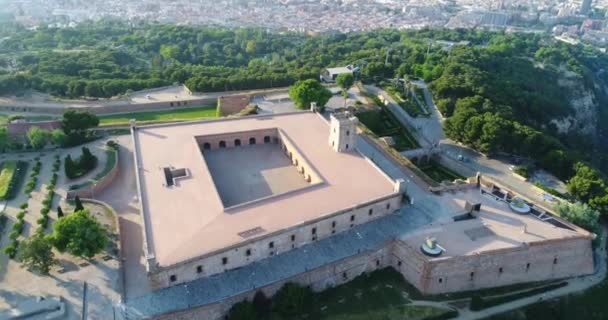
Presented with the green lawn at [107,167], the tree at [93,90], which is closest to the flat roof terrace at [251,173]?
the green lawn at [107,167]

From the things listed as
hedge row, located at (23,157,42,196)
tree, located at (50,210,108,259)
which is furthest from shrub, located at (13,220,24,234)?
tree, located at (50,210,108,259)

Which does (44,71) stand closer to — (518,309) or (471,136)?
(471,136)

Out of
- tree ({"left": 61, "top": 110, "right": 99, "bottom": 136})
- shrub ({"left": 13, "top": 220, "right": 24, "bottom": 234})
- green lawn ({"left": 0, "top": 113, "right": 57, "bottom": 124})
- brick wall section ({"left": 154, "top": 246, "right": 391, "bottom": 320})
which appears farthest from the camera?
green lawn ({"left": 0, "top": 113, "right": 57, "bottom": 124})

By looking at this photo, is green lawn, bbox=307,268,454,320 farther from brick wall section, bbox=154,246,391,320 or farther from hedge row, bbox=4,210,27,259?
hedge row, bbox=4,210,27,259

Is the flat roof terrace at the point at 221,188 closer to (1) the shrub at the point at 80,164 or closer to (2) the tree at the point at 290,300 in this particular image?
(2) the tree at the point at 290,300

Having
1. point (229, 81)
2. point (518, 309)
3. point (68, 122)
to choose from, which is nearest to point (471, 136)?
point (518, 309)

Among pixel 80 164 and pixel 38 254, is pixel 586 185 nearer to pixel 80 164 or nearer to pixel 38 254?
pixel 38 254
